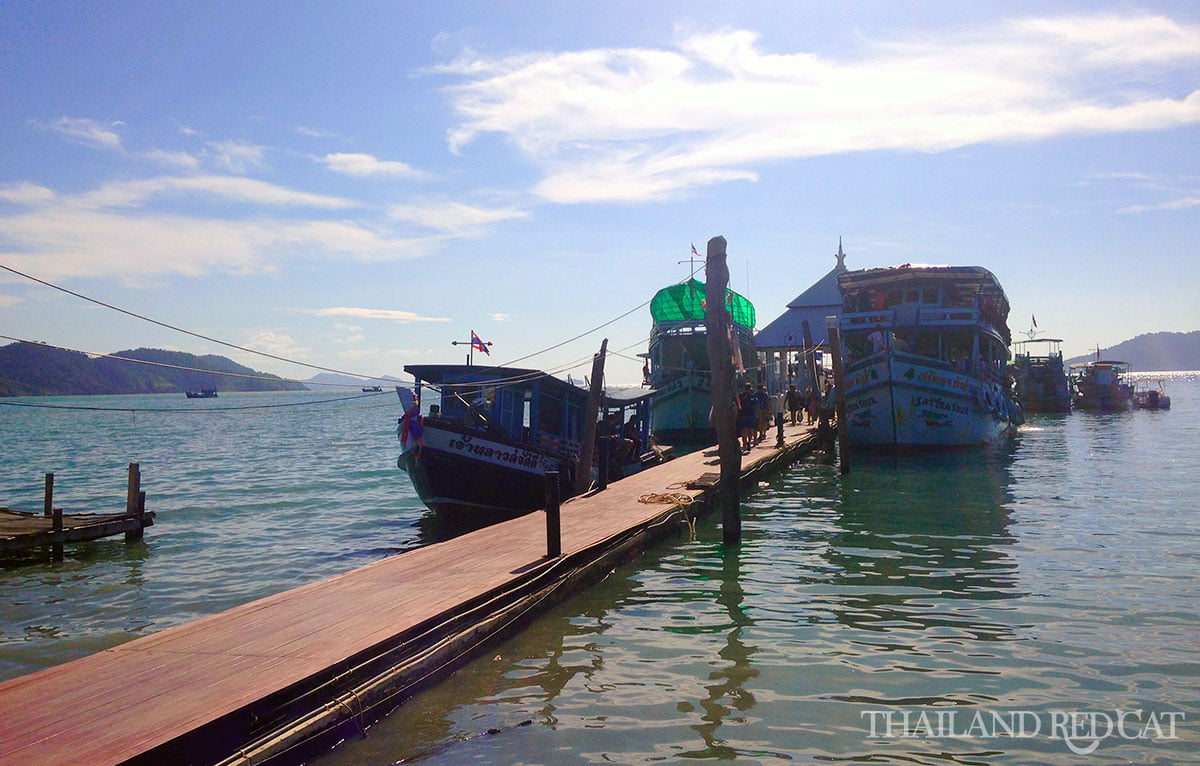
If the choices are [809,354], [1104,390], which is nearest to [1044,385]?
[1104,390]

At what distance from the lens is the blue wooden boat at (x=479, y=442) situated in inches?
666

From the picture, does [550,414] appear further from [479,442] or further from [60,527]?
[60,527]

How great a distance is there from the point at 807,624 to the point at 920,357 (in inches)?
774

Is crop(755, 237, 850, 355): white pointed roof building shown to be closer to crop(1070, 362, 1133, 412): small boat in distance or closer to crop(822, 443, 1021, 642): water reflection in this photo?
crop(1070, 362, 1133, 412): small boat in distance

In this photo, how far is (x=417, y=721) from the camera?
6.22 meters

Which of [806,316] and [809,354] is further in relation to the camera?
[806,316]

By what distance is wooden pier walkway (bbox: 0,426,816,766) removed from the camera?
4852 millimetres

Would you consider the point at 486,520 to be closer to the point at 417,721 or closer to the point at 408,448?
the point at 408,448

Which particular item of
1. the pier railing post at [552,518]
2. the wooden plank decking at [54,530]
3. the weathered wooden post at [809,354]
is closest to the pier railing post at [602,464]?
the pier railing post at [552,518]

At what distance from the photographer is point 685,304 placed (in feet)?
129

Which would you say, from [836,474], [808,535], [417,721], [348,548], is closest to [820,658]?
[417,721]

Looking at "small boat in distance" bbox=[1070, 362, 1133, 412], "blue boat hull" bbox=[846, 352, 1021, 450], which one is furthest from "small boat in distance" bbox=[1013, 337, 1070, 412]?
"blue boat hull" bbox=[846, 352, 1021, 450]

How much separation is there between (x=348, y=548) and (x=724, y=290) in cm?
880

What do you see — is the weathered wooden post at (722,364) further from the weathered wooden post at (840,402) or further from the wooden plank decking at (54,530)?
the wooden plank decking at (54,530)
